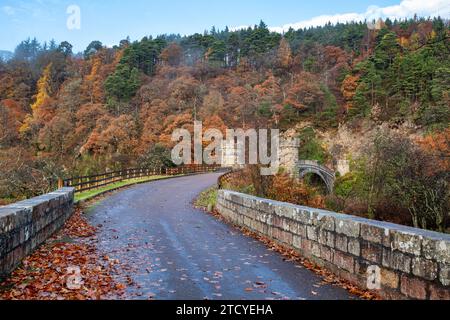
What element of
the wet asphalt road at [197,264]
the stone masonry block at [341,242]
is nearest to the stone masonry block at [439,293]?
the wet asphalt road at [197,264]

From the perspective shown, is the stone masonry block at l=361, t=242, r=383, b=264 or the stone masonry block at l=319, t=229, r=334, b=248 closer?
the stone masonry block at l=361, t=242, r=383, b=264

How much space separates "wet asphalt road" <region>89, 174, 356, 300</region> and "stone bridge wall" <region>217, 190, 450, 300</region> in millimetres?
435

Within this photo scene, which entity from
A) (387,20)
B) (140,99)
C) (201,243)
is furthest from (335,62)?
(201,243)

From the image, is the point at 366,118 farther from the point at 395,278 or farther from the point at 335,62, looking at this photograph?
the point at 395,278

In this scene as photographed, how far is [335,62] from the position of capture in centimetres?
8206

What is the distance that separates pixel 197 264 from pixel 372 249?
125 inches

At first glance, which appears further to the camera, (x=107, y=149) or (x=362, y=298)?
(x=107, y=149)

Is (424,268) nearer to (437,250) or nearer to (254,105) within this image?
(437,250)

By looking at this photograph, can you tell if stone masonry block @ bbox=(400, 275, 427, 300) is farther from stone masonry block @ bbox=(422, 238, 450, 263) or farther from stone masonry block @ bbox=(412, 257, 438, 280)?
stone masonry block @ bbox=(422, 238, 450, 263)

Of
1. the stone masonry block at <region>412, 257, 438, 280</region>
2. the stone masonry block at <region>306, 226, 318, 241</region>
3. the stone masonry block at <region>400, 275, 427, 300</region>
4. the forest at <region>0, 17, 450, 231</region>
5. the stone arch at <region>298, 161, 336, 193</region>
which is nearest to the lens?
the stone masonry block at <region>412, 257, 438, 280</region>

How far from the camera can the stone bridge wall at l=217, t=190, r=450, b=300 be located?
444 centimetres

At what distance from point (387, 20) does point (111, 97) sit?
232 ft

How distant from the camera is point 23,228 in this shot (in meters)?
6.87

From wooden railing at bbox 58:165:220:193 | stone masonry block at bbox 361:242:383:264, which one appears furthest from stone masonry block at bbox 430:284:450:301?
wooden railing at bbox 58:165:220:193
